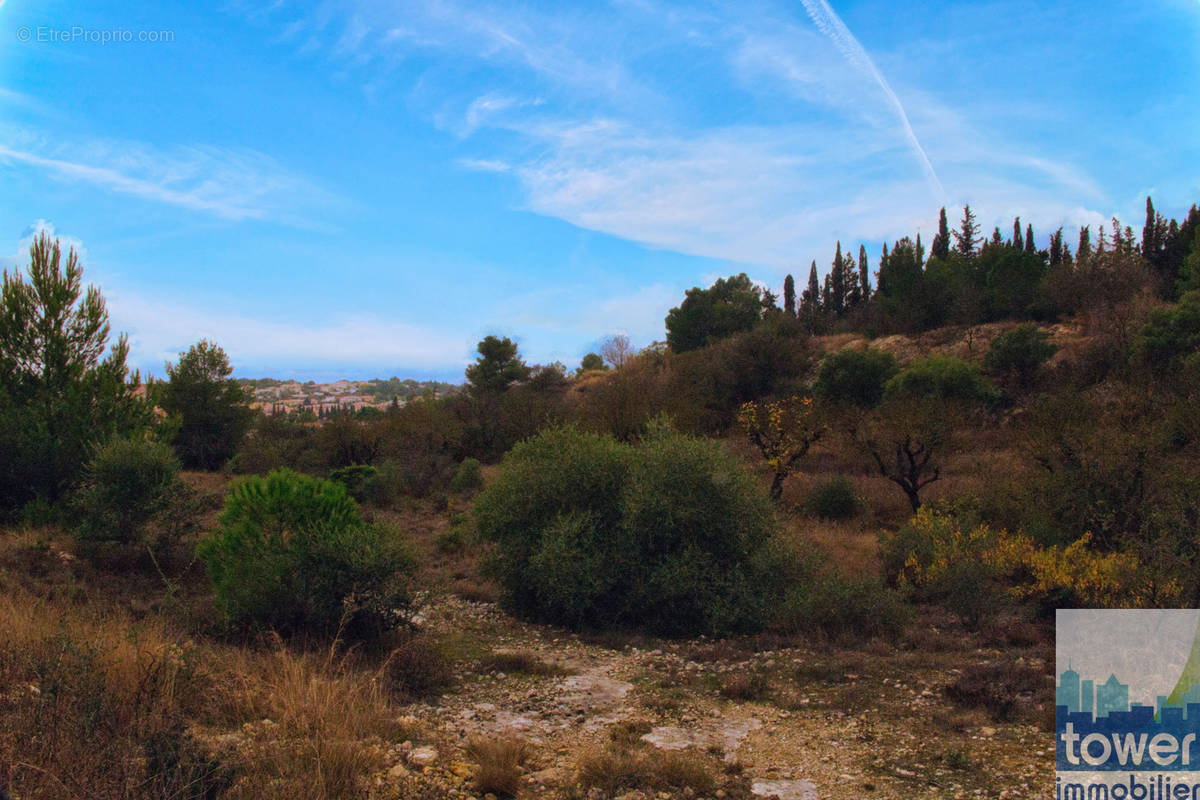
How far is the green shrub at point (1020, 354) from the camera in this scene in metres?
30.8

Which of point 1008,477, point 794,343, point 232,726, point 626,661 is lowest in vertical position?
point 626,661

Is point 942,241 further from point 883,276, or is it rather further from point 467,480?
point 467,480

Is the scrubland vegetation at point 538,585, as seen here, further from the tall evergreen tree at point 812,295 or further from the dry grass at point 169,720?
the tall evergreen tree at point 812,295

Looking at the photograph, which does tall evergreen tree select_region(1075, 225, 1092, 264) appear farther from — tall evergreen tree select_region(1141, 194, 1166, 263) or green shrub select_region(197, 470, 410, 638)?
green shrub select_region(197, 470, 410, 638)

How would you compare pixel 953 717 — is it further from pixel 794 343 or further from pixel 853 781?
pixel 794 343

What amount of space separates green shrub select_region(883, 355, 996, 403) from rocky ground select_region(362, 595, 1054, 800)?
23400 millimetres

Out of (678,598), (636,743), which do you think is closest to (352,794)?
(636,743)

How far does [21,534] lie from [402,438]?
57.2ft

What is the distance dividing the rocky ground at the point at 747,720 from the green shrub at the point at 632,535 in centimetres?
74

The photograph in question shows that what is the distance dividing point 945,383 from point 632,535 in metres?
24.8

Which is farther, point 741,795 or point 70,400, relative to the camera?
point 70,400

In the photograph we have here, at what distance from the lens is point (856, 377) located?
114 feet

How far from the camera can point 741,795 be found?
4.44 m

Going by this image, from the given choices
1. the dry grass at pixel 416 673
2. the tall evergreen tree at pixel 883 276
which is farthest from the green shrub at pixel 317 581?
the tall evergreen tree at pixel 883 276
